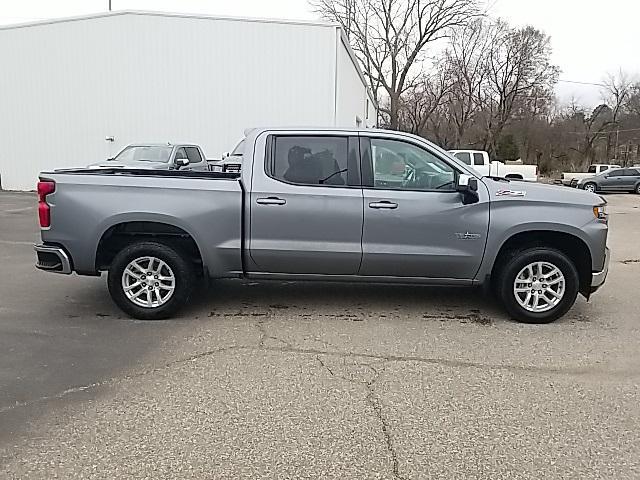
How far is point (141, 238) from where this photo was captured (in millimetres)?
6184

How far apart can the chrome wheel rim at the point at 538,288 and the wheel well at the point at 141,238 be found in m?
3.17

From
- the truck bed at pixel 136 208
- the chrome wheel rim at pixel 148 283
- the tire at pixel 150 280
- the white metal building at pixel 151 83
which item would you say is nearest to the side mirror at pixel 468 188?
the truck bed at pixel 136 208

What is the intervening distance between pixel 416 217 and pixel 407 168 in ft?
1.67

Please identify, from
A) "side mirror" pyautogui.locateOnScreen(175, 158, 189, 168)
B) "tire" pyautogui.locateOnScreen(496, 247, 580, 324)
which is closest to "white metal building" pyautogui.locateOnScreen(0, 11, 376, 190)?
"side mirror" pyautogui.locateOnScreen(175, 158, 189, 168)

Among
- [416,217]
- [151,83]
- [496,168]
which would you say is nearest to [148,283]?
[416,217]

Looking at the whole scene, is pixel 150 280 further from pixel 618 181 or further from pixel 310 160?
pixel 618 181

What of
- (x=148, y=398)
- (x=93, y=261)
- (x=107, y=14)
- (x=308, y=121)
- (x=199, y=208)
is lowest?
(x=148, y=398)

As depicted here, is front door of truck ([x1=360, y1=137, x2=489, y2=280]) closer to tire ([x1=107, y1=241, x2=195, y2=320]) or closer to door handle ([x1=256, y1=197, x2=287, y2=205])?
door handle ([x1=256, y1=197, x2=287, y2=205])

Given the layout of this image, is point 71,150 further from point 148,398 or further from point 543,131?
point 543,131

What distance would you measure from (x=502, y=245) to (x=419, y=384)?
210 cm

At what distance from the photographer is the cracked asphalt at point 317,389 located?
341cm

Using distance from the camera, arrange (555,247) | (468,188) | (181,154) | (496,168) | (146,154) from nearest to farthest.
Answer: (468,188), (555,247), (146,154), (181,154), (496,168)

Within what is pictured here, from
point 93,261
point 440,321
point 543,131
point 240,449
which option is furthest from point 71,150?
point 543,131

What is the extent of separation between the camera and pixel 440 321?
6160mm
